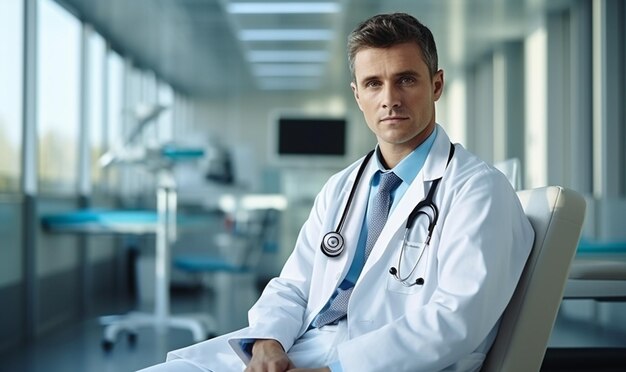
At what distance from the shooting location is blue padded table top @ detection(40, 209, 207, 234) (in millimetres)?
4762

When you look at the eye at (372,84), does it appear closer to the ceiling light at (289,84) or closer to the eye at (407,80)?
the eye at (407,80)

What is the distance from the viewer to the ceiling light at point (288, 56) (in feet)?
28.6

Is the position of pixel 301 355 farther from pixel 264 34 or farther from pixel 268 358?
pixel 264 34

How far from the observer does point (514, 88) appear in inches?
352

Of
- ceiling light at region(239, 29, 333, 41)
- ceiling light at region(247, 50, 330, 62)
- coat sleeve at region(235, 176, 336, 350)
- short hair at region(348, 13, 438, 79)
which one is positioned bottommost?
coat sleeve at region(235, 176, 336, 350)

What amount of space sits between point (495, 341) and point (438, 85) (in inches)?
21.2

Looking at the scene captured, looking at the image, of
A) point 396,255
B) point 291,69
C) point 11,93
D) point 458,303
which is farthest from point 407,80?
point 291,69

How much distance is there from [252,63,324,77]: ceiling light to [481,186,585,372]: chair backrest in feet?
25.2

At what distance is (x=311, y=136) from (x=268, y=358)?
5914 mm

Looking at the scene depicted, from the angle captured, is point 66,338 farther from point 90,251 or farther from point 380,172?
point 380,172

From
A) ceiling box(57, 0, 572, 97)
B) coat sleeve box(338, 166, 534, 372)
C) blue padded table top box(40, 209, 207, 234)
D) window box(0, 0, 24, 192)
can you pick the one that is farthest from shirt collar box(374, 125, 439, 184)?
ceiling box(57, 0, 572, 97)

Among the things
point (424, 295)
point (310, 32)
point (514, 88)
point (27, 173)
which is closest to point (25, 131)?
point (27, 173)

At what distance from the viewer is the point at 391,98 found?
1.55 m

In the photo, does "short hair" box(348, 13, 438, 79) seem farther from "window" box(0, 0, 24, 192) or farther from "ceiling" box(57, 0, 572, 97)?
"ceiling" box(57, 0, 572, 97)
